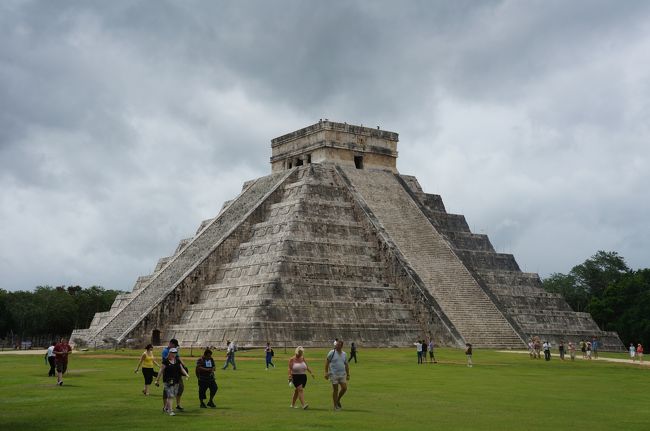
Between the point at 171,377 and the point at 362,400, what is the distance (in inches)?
187

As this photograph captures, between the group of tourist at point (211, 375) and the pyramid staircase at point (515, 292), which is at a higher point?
the pyramid staircase at point (515, 292)

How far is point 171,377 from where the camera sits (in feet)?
57.6

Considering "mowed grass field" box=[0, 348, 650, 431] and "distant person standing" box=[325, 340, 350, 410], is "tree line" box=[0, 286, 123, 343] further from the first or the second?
"distant person standing" box=[325, 340, 350, 410]

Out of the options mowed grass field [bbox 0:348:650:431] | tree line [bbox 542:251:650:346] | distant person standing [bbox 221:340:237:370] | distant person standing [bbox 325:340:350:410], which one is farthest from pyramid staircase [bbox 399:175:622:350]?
distant person standing [bbox 325:340:350:410]

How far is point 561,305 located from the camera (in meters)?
52.9

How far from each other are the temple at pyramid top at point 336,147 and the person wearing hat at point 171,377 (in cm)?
3916

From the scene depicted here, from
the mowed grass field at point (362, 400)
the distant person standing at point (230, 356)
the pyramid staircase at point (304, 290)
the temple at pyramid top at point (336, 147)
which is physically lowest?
the mowed grass field at point (362, 400)

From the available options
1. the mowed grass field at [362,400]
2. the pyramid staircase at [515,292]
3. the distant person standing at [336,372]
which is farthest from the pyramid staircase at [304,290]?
the distant person standing at [336,372]

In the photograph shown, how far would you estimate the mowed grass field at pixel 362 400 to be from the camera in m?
15.8

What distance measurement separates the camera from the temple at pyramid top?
56.6m

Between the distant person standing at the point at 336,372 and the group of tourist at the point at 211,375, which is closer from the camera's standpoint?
the group of tourist at the point at 211,375

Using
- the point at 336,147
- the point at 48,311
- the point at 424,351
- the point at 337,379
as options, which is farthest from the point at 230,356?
the point at 48,311

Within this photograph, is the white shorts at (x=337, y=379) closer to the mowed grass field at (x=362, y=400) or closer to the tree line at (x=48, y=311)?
the mowed grass field at (x=362, y=400)

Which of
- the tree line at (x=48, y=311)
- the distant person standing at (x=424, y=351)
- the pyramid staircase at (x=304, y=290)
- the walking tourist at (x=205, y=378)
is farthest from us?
the tree line at (x=48, y=311)
